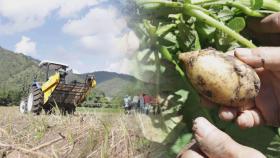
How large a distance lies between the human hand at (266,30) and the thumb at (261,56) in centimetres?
3

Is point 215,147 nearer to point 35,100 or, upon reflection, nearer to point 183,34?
point 183,34

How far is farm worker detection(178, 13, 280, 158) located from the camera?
0.75 m

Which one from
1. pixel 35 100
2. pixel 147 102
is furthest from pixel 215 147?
pixel 35 100

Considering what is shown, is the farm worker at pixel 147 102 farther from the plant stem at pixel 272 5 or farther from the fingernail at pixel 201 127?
the plant stem at pixel 272 5

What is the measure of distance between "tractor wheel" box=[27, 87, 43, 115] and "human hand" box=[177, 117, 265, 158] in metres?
6.53

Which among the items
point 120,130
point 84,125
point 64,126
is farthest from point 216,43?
point 64,126

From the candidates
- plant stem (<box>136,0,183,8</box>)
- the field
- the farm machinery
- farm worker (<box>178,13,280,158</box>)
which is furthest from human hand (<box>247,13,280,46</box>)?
the farm machinery

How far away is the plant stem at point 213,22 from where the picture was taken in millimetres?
712

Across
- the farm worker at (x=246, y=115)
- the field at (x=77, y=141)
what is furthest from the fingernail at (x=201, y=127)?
the field at (x=77, y=141)

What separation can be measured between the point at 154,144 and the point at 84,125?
9.04ft

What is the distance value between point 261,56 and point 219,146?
14 centimetres

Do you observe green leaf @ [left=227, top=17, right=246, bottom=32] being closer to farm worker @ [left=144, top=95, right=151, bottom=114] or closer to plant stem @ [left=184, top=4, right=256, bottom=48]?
plant stem @ [left=184, top=4, right=256, bottom=48]

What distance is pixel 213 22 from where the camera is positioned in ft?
2.37

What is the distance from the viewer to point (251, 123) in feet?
2.61
